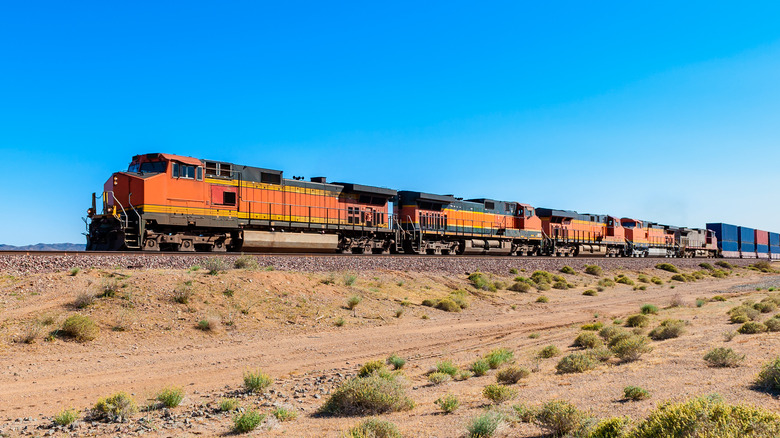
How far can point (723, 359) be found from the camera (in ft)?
26.1

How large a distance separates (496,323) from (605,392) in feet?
29.8

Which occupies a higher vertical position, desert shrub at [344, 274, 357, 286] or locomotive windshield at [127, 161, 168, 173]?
locomotive windshield at [127, 161, 168, 173]

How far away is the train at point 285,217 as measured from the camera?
18.7 meters

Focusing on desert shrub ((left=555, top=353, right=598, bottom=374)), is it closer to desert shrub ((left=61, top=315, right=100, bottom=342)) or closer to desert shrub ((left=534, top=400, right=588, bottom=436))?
desert shrub ((left=534, top=400, right=588, bottom=436))

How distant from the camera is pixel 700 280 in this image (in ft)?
120

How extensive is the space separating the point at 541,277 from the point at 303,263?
1391 cm

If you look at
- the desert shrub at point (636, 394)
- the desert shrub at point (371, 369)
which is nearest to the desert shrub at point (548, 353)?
the desert shrub at point (371, 369)

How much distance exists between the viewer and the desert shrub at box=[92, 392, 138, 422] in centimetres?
689

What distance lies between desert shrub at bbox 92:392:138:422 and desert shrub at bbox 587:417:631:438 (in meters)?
6.09

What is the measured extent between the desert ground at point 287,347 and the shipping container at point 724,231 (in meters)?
53.4

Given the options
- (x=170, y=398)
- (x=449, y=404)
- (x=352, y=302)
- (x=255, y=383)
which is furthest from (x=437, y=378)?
(x=352, y=302)

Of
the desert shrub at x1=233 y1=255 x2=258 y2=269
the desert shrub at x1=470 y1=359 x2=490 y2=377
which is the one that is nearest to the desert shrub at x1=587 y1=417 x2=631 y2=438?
the desert shrub at x1=470 y1=359 x2=490 y2=377

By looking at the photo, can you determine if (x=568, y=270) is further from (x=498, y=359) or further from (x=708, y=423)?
(x=708, y=423)

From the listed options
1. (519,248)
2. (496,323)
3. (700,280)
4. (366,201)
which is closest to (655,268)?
(700,280)
